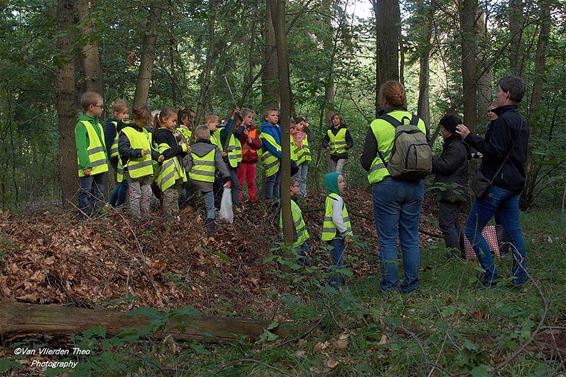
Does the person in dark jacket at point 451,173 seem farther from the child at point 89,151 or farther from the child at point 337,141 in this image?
the child at point 337,141

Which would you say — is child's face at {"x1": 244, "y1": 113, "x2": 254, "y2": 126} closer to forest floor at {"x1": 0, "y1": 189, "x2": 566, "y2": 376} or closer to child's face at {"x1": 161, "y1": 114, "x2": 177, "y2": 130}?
forest floor at {"x1": 0, "y1": 189, "x2": 566, "y2": 376}

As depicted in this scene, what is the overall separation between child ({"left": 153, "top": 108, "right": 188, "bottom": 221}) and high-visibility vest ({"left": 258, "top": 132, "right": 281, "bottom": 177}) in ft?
7.32

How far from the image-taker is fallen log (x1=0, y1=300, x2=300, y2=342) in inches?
191

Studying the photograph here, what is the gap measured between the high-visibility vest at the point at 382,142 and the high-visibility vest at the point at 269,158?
510 cm

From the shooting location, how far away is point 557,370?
370 cm

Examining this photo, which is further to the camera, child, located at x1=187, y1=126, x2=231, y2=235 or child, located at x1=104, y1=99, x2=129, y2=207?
child, located at x1=187, y1=126, x2=231, y2=235

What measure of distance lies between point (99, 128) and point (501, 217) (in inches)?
222

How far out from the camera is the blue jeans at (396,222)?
6531 mm

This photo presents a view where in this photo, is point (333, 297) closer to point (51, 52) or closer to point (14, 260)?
point (14, 260)

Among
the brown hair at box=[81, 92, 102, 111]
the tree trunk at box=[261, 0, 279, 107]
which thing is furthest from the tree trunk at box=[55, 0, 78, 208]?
the tree trunk at box=[261, 0, 279, 107]

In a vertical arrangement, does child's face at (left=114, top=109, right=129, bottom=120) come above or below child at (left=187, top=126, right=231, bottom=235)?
above

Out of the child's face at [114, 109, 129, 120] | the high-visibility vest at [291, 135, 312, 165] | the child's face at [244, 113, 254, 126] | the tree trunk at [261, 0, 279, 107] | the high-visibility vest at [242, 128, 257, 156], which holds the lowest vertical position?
the high-visibility vest at [291, 135, 312, 165]

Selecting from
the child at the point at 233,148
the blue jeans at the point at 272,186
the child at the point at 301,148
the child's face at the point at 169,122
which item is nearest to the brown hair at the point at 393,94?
the child's face at the point at 169,122

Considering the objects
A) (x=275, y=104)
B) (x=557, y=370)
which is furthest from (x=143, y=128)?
(x=557, y=370)
